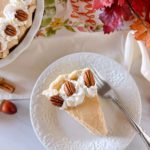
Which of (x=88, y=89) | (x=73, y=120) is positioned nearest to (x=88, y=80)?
(x=88, y=89)

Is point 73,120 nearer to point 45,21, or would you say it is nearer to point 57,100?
point 57,100

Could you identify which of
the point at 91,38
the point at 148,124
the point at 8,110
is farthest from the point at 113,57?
the point at 8,110

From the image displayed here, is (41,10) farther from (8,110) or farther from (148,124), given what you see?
(148,124)

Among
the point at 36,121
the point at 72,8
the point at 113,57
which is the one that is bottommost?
the point at 36,121

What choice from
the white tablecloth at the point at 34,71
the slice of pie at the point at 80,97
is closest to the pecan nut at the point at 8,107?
the white tablecloth at the point at 34,71

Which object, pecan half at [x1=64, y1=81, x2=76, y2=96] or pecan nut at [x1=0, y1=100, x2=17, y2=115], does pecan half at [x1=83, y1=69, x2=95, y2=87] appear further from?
pecan nut at [x1=0, y1=100, x2=17, y2=115]

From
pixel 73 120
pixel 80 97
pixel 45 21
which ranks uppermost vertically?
pixel 45 21
